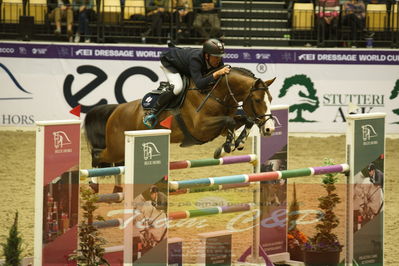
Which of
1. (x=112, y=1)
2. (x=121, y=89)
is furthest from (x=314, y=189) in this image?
(x=112, y=1)

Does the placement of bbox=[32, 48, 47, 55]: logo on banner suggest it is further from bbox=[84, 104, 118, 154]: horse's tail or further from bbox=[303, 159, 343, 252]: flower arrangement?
bbox=[303, 159, 343, 252]: flower arrangement

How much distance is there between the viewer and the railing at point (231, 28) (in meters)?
16.1

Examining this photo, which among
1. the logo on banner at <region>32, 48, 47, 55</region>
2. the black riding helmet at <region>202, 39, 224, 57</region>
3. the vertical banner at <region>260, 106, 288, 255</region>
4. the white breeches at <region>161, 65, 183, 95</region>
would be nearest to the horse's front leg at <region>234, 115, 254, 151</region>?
the vertical banner at <region>260, 106, 288, 255</region>

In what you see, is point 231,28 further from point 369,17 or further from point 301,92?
point 369,17

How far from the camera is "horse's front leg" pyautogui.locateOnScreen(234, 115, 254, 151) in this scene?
8.20 metres

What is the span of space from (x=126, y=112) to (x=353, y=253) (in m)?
3.47

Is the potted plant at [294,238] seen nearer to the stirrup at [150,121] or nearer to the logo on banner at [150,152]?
the stirrup at [150,121]

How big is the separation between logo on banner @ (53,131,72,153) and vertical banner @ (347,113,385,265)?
8.16ft

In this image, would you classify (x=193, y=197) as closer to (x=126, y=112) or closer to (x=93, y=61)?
(x=126, y=112)

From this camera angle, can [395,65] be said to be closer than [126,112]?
No

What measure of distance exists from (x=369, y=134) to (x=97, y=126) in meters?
3.79

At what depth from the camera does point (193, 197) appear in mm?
11391

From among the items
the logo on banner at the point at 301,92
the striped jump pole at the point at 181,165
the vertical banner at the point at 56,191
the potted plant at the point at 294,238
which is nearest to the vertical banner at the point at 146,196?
the vertical banner at the point at 56,191

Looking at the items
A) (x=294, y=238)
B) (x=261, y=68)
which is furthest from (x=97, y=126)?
(x=261, y=68)
